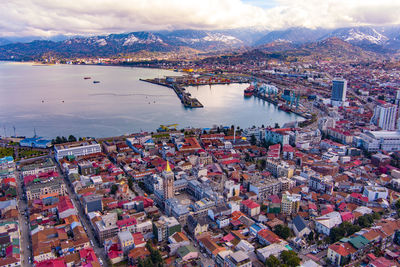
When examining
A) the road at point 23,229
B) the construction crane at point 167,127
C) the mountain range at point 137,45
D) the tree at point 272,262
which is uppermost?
the mountain range at point 137,45

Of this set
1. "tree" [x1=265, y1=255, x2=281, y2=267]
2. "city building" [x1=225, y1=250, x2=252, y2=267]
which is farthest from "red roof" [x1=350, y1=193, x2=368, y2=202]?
"city building" [x1=225, y1=250, x2=252, y2=267]

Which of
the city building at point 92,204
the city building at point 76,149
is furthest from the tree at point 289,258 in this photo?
the city building at point 76,149

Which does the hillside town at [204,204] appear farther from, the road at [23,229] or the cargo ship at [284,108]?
the cargo ship at [284,108]

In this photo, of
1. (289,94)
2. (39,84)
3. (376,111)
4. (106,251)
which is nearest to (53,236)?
(106,251)

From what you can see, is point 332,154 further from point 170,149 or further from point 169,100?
point 169,100

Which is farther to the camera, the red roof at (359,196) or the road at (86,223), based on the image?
the red roof at (359,196)

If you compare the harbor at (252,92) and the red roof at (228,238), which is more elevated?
the harbor at (252,92)

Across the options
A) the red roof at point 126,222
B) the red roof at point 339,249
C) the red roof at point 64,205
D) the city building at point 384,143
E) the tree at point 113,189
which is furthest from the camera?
the city building at point 384,143

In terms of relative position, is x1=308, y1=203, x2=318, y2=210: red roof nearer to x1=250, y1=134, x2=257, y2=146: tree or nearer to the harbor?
x1=250, y1=134, x2=257, y2=146: tree
